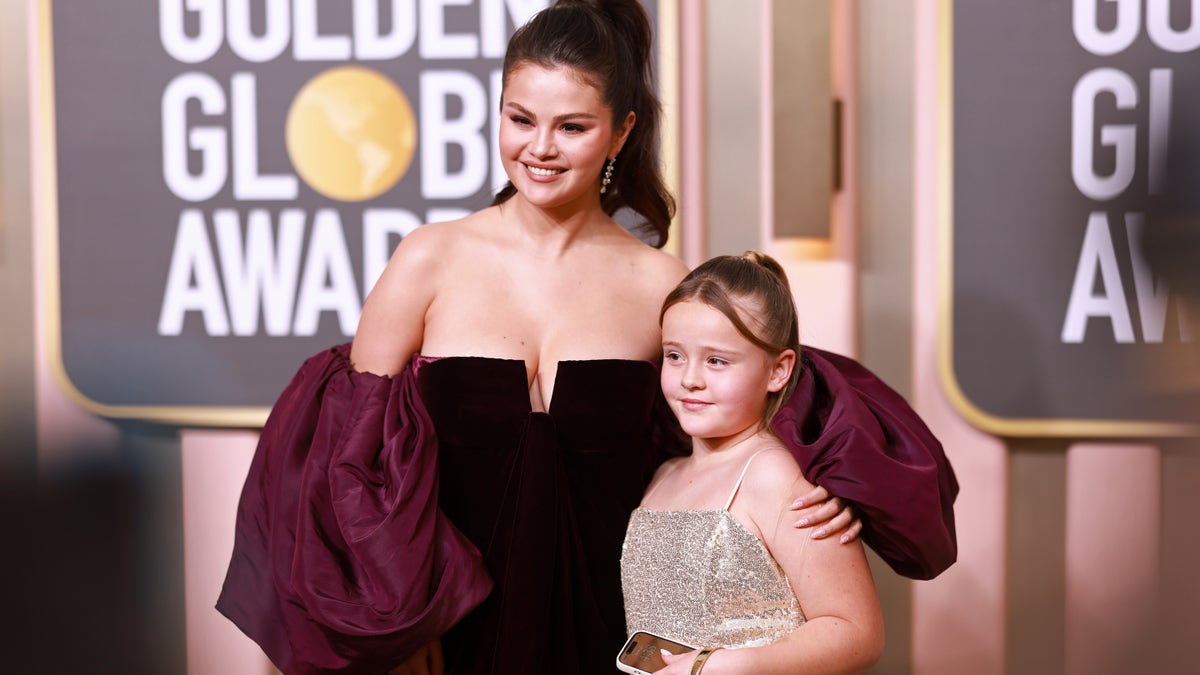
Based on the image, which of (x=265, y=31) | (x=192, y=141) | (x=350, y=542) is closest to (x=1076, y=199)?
(x=350, y=542)

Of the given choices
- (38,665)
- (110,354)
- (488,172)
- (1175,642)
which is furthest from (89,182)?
(1175,642)

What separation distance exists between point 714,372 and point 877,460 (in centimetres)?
22

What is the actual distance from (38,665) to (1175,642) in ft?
8.10

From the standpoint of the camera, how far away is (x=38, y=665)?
105 inches

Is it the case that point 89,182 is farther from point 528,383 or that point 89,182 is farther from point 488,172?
point 528,383

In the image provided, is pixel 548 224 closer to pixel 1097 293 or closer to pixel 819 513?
pixel 819 513

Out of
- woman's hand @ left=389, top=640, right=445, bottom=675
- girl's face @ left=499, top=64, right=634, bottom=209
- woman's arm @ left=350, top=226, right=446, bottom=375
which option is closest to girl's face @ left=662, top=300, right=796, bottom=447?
girl's face @ left=499, top=64, right=634, bottom=209

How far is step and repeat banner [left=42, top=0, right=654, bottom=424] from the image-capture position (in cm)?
240

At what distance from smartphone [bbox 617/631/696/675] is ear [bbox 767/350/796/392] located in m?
0.33

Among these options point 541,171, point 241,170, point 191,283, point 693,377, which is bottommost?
point 693,377

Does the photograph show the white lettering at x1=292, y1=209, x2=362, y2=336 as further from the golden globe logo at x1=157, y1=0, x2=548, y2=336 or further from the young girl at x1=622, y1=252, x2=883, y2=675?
the young girl at x1=622, y1=252, x2=883, y2=675

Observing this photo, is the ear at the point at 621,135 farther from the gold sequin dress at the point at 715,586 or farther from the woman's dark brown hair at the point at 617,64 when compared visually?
the gold sequin dress at the point at 715,586

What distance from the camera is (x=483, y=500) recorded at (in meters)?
1.60

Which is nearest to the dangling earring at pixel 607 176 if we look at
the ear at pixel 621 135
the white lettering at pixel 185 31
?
the ear at pixel 621 135
